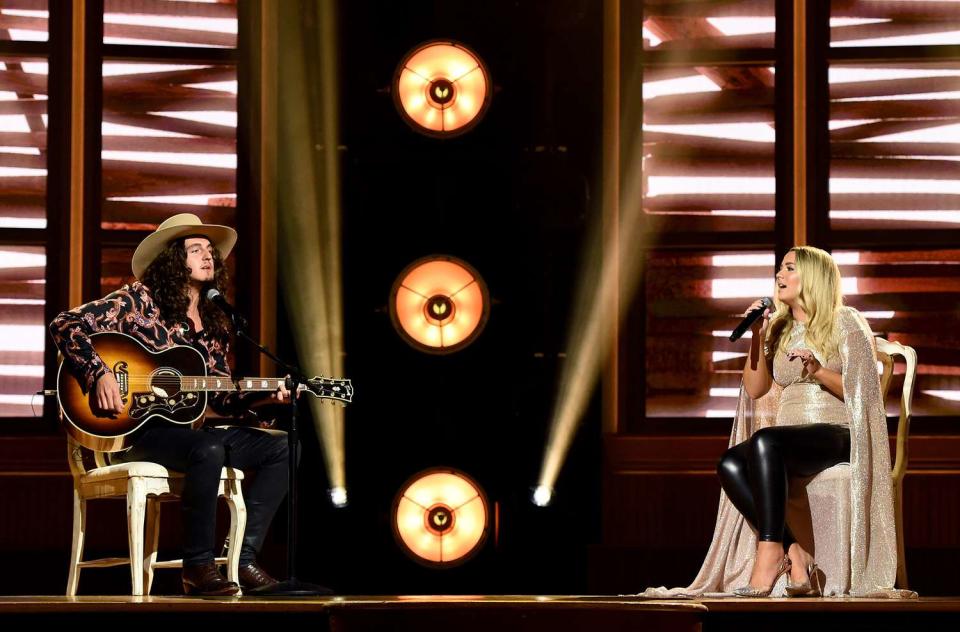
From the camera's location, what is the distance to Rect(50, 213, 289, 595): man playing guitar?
3.84 metres

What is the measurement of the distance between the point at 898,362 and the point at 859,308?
25 centimetres

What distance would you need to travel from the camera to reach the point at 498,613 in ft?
10.00

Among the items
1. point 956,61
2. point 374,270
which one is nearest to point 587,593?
point 374,270

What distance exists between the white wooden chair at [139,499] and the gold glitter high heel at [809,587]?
160 cm

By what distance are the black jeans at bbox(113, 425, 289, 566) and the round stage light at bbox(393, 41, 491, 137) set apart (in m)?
1.45

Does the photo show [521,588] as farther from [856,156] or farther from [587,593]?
[856,156]

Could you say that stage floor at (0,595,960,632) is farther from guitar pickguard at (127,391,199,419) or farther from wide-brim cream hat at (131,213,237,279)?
wide-brim cream hat at (131,213,237,279)

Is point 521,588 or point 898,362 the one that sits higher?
point 898,362

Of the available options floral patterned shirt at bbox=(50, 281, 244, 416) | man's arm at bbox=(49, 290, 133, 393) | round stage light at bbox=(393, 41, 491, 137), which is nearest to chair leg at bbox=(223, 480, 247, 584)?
floral patterned shirt at bbox=(50, 281, 244, 416)

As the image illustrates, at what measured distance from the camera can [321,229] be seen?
197 inches

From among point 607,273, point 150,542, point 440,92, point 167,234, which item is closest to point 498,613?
point 150,542

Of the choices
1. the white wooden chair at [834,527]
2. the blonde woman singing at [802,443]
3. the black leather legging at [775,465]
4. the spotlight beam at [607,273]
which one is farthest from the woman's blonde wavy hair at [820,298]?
the spotlight beam at [607,273]

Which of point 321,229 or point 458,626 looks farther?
point 321,229

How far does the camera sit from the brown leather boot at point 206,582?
12.5 ft
